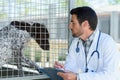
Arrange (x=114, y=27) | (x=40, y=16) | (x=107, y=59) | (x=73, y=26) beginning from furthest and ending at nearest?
(x=114, y=27), (x=40, y=16), (x=73, y=26), (x=107, y=59)

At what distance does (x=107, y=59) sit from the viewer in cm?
228

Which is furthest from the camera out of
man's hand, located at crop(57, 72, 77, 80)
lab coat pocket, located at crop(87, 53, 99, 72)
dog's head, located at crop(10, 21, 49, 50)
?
dog's head, located at crop(10, 21, 49, 50)

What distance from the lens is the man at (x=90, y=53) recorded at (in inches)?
88.1

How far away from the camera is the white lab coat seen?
7.30ft

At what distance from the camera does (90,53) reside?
7.76 feet

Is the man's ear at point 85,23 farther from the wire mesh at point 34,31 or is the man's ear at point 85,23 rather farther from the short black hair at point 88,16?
the wire mesh at point 34,31

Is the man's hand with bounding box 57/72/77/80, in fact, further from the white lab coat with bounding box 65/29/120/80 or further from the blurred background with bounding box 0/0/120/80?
the blurred background with bounding box 0/0/120/80

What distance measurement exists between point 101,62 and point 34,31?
1.19 metres

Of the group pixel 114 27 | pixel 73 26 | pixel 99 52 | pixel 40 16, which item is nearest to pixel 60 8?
pixel 40 16

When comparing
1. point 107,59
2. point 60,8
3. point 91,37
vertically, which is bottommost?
point 107,59

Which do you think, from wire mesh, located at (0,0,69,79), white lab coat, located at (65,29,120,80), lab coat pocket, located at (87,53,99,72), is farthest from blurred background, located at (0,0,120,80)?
lab coat pocket, located at (87,53,99,72)

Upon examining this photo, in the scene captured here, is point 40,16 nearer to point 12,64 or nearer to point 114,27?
point 12,64

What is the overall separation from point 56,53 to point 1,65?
0.70 m

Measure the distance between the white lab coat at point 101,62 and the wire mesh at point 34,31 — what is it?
681 mm
